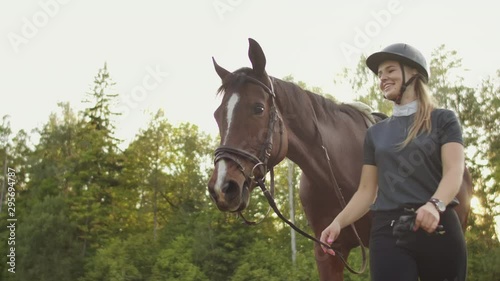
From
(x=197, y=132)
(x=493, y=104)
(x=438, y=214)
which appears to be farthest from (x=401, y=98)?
(x=197, y=132)

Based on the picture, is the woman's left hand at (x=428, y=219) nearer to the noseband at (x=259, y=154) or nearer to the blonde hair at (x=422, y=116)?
the blonde hair at (x=422, y=116)

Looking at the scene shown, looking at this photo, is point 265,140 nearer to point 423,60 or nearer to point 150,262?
point 423,60

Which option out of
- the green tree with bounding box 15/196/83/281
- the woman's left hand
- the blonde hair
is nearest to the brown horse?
the blonde hair

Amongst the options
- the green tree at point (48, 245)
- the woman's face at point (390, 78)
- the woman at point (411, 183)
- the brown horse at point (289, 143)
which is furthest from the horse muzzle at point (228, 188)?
the green tree at point (48, 245)

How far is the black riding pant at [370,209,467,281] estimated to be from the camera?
221cm

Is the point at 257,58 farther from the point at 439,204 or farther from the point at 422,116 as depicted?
the point at 439,204

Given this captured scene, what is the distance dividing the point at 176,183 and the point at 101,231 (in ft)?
18.2

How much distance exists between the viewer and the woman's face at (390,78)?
252cm

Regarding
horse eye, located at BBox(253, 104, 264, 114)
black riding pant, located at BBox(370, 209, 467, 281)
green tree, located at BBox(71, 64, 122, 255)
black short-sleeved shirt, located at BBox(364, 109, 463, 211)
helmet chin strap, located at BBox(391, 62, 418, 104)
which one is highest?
green tree, located at BBox(71, 64, 122, 255)

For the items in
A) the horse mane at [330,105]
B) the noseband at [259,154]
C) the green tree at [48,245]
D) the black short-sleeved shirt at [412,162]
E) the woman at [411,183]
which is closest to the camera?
the woman at [411,183]

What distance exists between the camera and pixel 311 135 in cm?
414

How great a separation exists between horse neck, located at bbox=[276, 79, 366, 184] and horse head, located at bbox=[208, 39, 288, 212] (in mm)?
188

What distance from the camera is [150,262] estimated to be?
26516 mm

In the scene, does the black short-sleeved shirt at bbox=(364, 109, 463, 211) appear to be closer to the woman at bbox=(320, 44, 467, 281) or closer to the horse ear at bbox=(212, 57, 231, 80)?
the woman at bbox=(320, 44, 467, 281)
